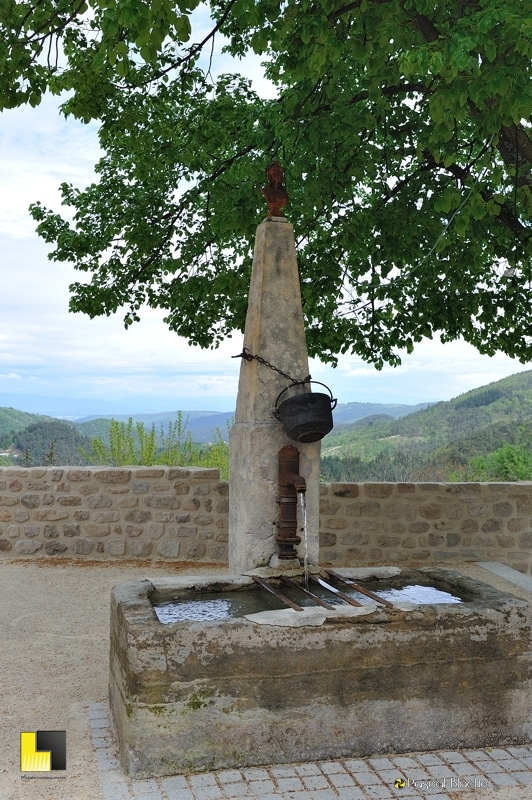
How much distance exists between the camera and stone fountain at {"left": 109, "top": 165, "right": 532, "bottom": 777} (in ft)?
12.0

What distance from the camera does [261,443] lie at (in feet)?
15.7

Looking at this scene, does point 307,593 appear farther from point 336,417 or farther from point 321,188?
point 336,417

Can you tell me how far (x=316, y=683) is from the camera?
3.82 meters

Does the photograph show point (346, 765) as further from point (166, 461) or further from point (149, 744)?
point (166, 461)

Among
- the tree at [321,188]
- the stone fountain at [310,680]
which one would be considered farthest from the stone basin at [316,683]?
the tree at [321,188]

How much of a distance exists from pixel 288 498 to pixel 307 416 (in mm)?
534

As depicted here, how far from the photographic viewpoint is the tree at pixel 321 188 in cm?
635

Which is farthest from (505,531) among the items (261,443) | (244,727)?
(244,727)

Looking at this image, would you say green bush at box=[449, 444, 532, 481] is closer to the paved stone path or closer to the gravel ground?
the gravel ground

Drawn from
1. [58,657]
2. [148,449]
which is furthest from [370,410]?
[58,657]
